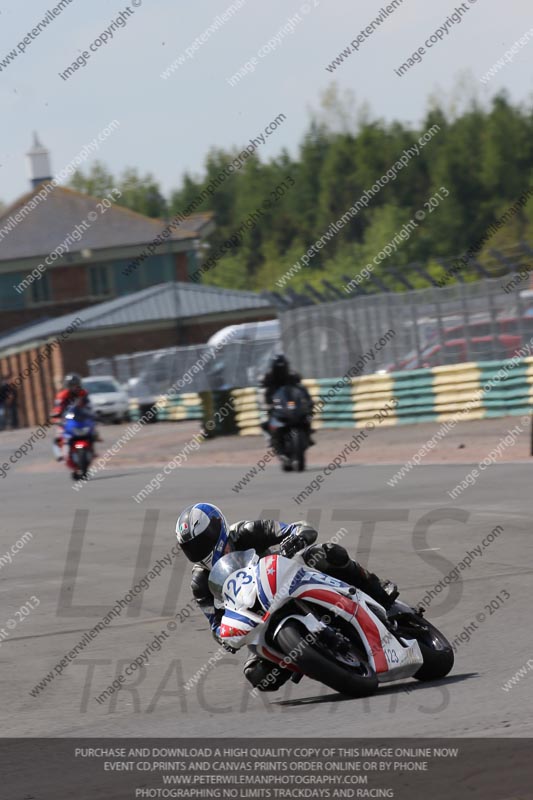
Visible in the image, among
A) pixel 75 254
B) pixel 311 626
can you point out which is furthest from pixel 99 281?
pixel 311 626

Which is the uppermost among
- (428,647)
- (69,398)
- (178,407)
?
(428,647)

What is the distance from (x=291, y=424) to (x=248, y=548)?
43.8ft

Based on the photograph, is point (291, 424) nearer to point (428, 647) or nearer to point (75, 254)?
point (428, 647)

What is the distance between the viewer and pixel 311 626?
6.37m

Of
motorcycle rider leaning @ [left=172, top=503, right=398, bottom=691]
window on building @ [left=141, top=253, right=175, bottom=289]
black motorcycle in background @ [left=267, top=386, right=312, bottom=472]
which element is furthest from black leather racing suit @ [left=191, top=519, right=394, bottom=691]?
window on building @ [left=141, top=253, right=175, bottom=289]

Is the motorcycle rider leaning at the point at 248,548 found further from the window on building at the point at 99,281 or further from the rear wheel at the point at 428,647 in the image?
the window on building at the point at 99,281

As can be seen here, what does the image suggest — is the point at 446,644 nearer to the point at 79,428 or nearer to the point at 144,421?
the point at 79,428

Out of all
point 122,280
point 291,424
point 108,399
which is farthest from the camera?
point 122,280

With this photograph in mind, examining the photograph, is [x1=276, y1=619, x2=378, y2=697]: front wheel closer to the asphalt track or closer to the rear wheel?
the asphalt track

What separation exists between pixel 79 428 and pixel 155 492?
387 cm

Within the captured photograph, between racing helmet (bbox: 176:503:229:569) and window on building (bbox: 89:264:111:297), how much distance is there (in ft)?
211

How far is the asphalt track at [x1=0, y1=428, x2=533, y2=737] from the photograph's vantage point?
6.43 m

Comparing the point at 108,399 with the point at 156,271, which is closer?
the point at 108,399
